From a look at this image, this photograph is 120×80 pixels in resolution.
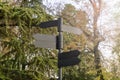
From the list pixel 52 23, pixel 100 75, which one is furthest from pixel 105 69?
pixel 52 23

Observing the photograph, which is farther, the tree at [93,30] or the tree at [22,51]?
the tree at [93,30]

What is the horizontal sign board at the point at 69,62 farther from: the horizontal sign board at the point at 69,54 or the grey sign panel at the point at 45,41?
the grey sign panel at the point at 45,41

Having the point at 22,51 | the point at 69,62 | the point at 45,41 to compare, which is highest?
the point at 45,41

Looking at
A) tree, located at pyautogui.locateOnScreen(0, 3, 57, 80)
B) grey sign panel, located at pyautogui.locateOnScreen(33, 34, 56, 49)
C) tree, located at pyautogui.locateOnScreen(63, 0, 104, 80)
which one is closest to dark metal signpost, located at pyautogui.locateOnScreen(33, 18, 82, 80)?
grey sign panel, located at pyautogui.locateOnScreen(33, 34, 56, 49)

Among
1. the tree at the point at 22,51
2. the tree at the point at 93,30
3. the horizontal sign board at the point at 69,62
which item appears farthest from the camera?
the tree at the point at 93,30

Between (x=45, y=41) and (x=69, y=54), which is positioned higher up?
(x=45, y=41)

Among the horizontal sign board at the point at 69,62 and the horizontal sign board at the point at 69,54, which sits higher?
the horizontal sign board at the point at 69,54

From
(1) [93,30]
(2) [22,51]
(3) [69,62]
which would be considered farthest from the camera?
(1) [93,30]

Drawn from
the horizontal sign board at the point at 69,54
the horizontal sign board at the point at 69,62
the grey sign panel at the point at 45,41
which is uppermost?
the grey sign panel at the point at 45,41

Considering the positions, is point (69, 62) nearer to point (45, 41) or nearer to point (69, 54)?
point (69, 54)

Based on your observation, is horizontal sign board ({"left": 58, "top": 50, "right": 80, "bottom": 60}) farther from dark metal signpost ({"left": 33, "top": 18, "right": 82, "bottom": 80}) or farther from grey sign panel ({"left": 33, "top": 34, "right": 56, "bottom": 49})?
grey sign panel ({"left": 33, "top": 34, "right": 56, "bottom": 49})

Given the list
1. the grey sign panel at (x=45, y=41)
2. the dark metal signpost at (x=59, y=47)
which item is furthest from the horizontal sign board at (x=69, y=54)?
the grey sign panel at (x=45, y=41)

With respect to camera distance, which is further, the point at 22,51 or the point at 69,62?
the point at 22,51

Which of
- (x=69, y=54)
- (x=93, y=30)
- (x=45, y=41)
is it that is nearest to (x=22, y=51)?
(x=45, y=41)
